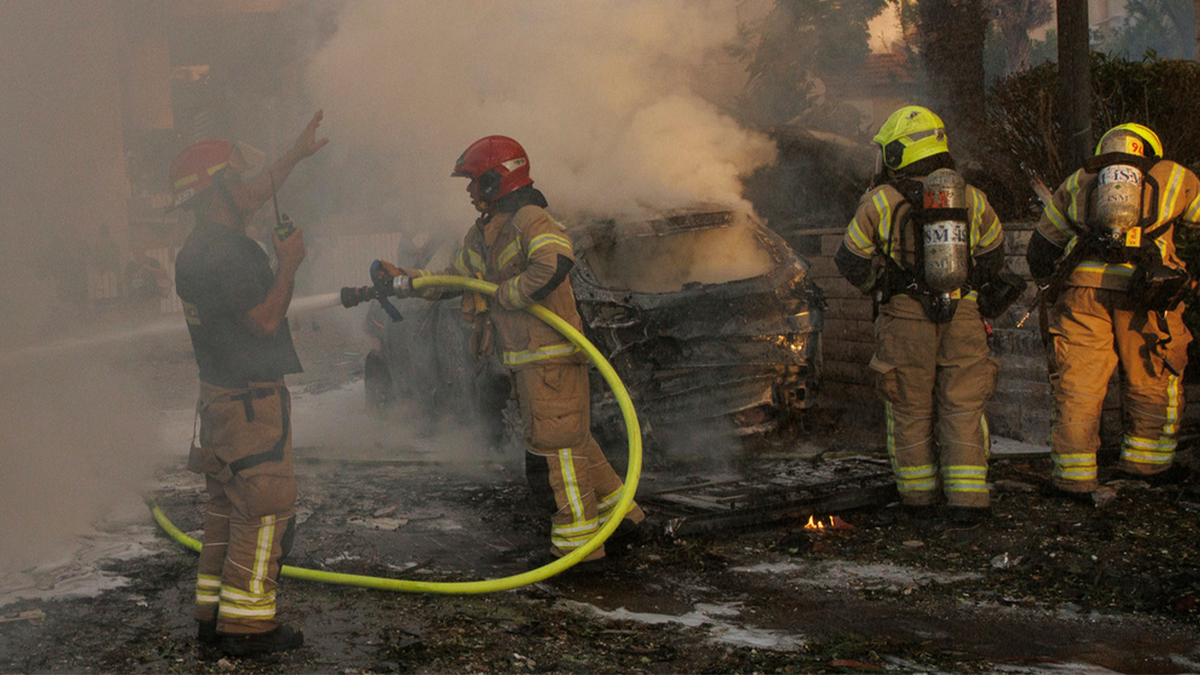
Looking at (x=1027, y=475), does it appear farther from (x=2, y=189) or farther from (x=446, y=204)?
(x=2, y=189)

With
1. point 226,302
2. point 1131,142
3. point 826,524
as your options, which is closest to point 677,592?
point 826,524

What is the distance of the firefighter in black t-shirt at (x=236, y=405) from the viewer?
12.5 feet

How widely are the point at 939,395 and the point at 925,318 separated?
1.36ft

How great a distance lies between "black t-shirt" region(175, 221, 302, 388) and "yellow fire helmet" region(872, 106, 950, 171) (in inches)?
125

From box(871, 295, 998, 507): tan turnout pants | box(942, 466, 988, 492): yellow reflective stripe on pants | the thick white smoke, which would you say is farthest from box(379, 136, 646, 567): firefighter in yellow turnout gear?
the thick white smoke

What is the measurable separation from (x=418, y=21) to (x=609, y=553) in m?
6.28

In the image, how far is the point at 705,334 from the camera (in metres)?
6.30

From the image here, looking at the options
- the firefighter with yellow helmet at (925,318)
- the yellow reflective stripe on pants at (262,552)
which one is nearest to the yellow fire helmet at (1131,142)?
the firefighter with yellow helmet at (925,318)

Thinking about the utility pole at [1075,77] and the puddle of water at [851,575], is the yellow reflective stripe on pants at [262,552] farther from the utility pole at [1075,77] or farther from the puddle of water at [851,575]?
the utility pole at [1075,77]

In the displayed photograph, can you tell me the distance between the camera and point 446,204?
27.3ft

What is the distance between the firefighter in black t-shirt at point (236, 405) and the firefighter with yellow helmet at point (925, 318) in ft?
9.80

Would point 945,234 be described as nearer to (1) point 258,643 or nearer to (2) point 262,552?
(2) point 262,552

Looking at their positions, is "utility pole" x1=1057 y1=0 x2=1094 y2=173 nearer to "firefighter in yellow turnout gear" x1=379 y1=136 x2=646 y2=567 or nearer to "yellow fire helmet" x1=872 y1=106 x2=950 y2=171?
"yellow fire helmet" x1=872 y1=106 x2=950 y2=171

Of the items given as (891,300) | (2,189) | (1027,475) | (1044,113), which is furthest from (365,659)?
(1044,113)
